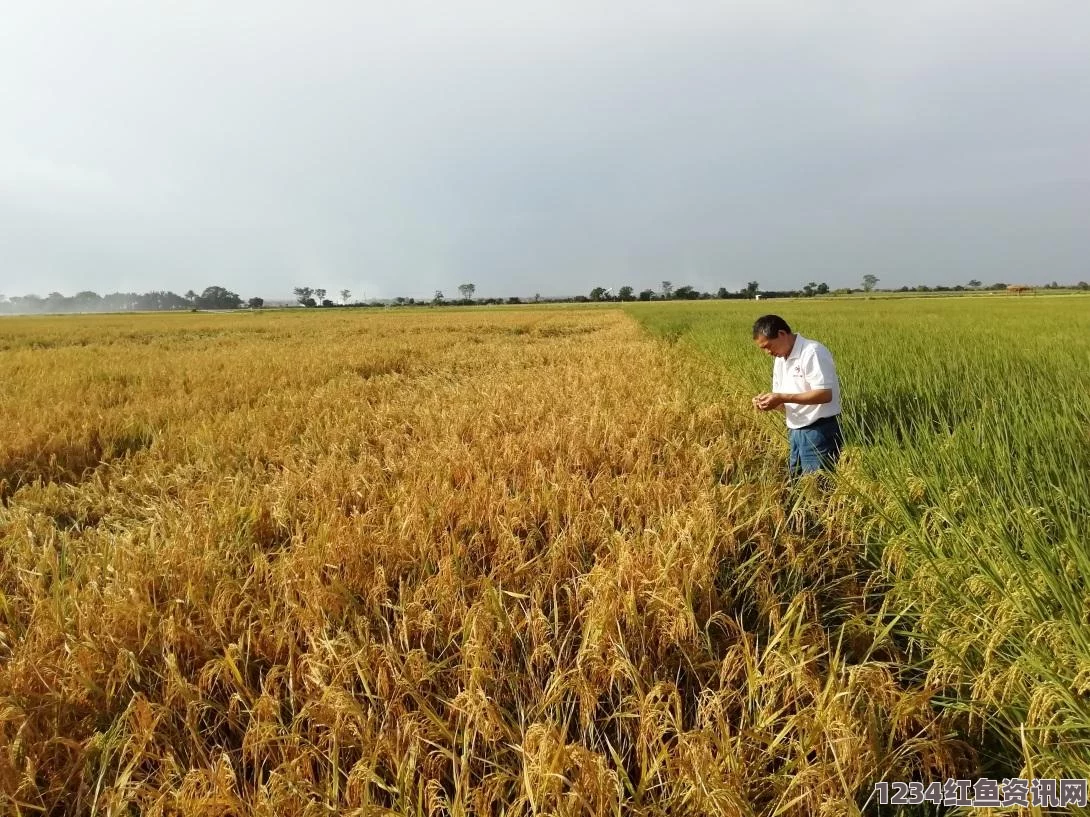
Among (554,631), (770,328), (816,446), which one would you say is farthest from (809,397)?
(554,631)

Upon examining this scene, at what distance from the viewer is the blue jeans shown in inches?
135

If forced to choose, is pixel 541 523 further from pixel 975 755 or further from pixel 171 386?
pixel 171 386

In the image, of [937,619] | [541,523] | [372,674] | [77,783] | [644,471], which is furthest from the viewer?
[644,471]

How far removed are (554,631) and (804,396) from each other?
2.41 meters

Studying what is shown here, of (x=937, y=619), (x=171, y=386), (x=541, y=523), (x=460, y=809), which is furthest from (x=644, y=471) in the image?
(x=171, y=386)

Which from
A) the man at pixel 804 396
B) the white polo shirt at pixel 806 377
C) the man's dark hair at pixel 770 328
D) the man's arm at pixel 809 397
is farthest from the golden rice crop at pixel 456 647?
the man's dark hair at pixel 770 328

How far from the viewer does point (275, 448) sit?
4645 millimetres

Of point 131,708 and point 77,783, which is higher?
point 131,708

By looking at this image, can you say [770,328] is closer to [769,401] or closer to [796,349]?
[796,349]

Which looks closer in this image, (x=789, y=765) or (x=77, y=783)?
(x=789, y=765)

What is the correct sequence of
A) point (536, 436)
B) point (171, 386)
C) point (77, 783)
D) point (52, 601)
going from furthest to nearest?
point (171, 386)
point (536, 436)
point (52, 601)
point (77, 783)

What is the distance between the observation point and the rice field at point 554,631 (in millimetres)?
1332

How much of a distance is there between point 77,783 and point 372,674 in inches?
32.4

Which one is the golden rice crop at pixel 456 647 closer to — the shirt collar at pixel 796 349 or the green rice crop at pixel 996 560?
the green rice crop at pixel 996 560
